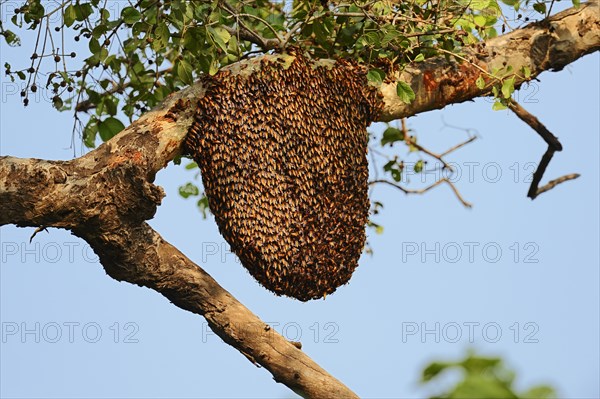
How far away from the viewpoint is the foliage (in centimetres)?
89

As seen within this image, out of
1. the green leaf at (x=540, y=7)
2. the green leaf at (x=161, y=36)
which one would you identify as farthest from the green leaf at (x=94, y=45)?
the green leaf at (x=540, y=7)

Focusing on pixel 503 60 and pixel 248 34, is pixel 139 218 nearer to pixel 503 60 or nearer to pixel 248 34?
pixel 248 34

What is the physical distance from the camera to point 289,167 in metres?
5.08

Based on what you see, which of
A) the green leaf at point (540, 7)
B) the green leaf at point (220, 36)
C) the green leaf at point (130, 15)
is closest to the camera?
the green leaf at point (220, 36)

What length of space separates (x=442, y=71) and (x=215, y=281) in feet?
6.65

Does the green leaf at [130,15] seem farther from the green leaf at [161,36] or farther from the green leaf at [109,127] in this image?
the green leaf at [109,127]

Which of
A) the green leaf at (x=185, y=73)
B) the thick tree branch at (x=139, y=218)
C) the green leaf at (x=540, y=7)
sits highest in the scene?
the green leaf at (x=540, y=7)

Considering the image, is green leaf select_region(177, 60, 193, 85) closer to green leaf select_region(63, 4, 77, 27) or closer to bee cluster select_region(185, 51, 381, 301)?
bee cluster select_region(185, 51, 381, 301)

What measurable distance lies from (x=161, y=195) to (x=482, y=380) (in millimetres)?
3810

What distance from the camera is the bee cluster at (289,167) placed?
4.95 meters

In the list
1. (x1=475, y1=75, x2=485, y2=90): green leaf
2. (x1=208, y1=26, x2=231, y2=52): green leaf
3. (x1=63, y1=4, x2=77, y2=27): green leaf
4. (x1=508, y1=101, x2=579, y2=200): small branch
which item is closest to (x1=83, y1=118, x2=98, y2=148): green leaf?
(x1=63, y1=4, x2=77, y2=27): green leaf

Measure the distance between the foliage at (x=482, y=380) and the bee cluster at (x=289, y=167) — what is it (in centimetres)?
401

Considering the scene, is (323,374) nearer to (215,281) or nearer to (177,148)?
(215,281)

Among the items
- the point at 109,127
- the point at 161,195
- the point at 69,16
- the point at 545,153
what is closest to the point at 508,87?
the point at 545,153
